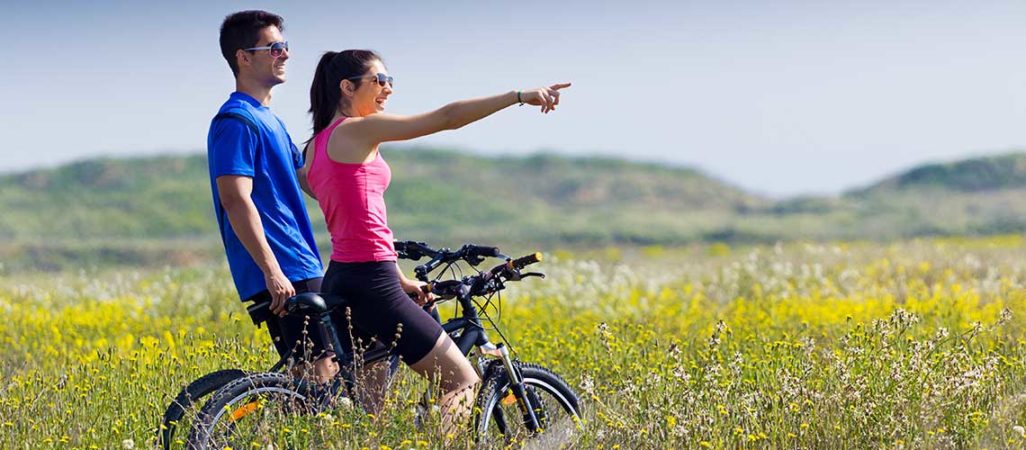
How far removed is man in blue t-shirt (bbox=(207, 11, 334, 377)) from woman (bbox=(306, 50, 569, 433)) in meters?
0.20

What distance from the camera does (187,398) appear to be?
5199 millimetres

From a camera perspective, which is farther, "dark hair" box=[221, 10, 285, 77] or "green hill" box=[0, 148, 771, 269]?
"green hill" box=[0, 148, 771, 269]

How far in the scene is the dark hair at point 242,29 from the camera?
5570 millimetres

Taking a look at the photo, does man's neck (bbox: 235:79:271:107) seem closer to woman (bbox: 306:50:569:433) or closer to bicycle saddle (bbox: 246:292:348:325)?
woman (bbox: 306:50:569:433)

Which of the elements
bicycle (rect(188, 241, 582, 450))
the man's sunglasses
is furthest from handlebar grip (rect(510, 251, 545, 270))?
the man's sunglasses

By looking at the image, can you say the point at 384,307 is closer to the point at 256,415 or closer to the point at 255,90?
the point at 256,415

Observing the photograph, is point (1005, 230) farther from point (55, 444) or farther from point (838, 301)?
point (55, 444)

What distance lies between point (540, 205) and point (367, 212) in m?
47.5

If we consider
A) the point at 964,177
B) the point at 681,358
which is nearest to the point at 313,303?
the point at 681,358

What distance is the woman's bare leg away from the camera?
17.6 ft

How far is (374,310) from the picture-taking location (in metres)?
5.28

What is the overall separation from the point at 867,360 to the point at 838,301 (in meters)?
6.55

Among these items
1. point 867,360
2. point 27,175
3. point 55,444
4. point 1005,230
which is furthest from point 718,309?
point 27,175

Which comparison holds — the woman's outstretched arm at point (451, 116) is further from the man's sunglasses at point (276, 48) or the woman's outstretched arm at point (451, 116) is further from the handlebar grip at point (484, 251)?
the man's sunglasses at point (276, 48)
